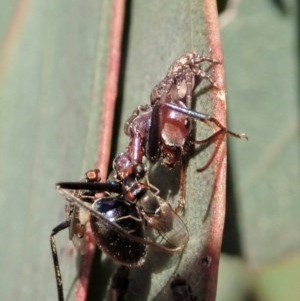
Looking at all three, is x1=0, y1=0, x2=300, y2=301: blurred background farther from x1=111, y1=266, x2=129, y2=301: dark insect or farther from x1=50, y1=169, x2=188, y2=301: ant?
x1=111, y1=266, x2=129, y2=301: dark insect

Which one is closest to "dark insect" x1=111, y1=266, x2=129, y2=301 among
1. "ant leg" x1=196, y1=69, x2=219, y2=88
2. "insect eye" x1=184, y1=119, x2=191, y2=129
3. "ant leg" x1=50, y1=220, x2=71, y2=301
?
"ant leg" x1=50, y1=220, x2=71, y2=301

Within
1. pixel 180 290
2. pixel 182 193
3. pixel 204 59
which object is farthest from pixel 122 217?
pixel 204 59

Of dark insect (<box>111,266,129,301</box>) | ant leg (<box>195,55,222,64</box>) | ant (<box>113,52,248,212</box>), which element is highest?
ant leg (<box>195,55,222,64</box>)

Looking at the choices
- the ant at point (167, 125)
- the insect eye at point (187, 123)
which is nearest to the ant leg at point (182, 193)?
the ant at point (167, 125)

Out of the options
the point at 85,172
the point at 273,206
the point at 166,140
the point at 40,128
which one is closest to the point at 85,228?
the point at 85,172

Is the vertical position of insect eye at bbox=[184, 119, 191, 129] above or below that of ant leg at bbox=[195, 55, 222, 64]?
below

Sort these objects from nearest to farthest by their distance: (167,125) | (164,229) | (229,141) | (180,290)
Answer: (180,290) → (164,229) → (167,125) → (229,141)

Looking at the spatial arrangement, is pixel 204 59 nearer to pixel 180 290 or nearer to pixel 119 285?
pixel 180 290
